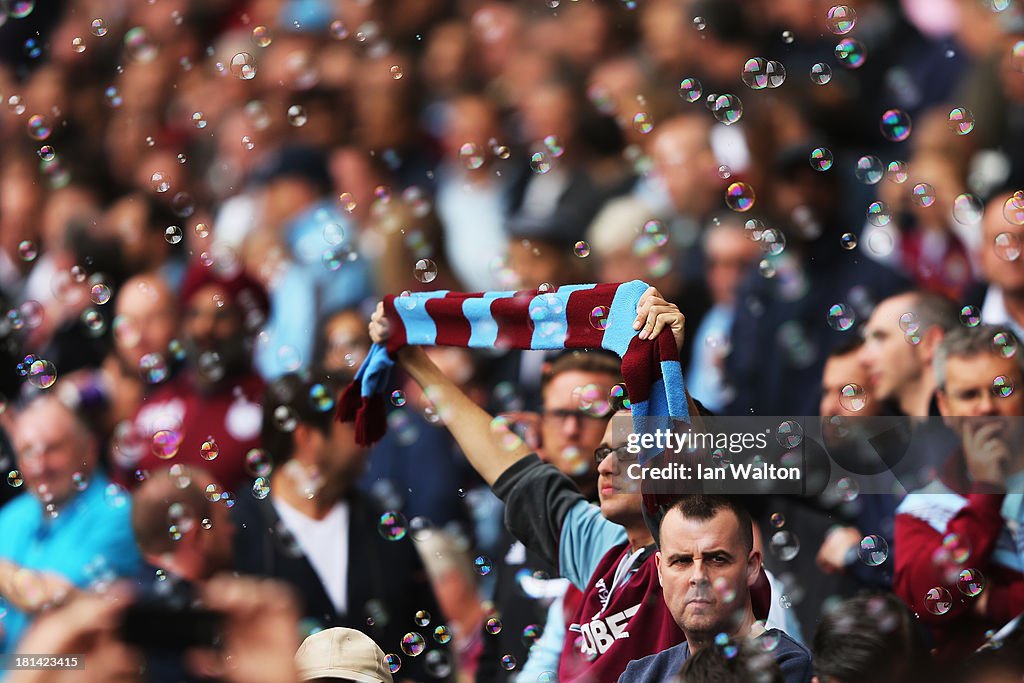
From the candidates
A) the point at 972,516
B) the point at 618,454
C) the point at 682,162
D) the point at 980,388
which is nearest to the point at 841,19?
the point at 682,162

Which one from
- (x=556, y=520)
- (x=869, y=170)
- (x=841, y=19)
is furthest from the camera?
(x=841, y=19)

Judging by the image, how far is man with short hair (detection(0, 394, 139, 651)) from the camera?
3.45 meters

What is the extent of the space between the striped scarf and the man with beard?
0.67 meters

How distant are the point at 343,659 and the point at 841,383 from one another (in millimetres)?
1332

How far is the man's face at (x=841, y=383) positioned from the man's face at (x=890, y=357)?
0.02m

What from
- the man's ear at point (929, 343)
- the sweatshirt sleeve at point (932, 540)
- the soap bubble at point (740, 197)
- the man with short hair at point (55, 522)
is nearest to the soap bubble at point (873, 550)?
the sweatshirt sleeve at point (932, 540)

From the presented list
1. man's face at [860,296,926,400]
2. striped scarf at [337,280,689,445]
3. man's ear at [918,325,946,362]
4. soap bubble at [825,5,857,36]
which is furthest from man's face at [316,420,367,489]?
soap bubble at [825,5,857,36]

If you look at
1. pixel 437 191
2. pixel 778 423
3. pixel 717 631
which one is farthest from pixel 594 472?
pixel 437 191

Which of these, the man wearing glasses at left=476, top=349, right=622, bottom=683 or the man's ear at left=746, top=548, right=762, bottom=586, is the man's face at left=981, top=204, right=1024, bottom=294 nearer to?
the man wearing glasses at left=476, top=349, right=622, bottom=683

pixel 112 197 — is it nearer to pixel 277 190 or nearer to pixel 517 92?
pixel 277 190

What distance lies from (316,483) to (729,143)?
5.07ft

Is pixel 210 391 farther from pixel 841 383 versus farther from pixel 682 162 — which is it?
pixel 841 383

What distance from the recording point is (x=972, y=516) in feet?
8.86

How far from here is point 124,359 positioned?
415 centimetres
